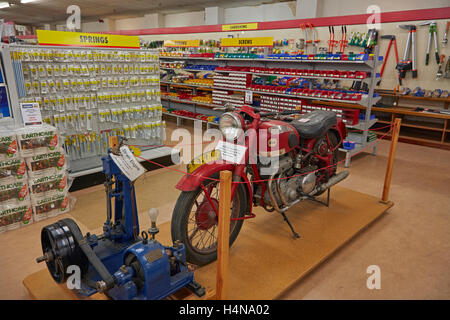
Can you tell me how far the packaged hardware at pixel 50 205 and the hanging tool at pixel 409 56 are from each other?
6837 mm

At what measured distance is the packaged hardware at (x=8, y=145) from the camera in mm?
3059

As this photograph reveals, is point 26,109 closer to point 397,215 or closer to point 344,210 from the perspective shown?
point 344,210

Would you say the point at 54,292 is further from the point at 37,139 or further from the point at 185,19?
the point at 185,19

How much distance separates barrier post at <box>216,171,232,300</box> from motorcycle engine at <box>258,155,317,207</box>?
39.3 inches

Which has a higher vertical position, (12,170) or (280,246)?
(12,170)

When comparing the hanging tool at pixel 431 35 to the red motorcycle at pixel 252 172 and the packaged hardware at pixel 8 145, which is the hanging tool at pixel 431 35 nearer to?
the red motorcycle at pixel 252 172

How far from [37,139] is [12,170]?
14.8 inches

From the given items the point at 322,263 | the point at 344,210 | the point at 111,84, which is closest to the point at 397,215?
the point at 344,210

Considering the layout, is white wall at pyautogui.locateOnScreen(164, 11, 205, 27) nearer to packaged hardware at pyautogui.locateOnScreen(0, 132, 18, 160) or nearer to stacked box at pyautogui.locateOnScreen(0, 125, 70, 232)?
stacked box at pyautogui.locateOnScreen(0, 125, 70, 232)

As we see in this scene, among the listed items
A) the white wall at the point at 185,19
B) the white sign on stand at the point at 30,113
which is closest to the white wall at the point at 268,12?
the white wall at the point at 185,19

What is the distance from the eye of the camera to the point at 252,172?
2.83 metres

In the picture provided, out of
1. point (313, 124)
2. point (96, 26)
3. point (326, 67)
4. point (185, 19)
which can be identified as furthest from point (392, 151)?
point (96, 26)

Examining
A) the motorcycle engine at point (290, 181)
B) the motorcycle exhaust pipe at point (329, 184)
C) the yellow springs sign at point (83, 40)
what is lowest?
the motorcycle exhaust pipe at point (329, 184)

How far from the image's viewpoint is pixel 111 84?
461 centimetres
